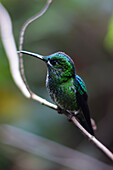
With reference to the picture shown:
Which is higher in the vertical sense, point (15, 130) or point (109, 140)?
point (15, 130)

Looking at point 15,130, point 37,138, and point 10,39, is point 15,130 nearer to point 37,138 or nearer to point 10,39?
point 37,138

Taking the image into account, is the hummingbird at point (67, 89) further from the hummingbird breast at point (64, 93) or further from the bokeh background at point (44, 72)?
the bokeh background at point (44, 72)

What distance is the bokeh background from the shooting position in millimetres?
3711

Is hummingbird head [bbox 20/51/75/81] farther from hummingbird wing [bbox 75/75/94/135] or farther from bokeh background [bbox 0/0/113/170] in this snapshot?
bokeh background [bbox 0/0/113/170]

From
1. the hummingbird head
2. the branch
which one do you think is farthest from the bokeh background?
the hummingbird head

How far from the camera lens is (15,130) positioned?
3.44 metres

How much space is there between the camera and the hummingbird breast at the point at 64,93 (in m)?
1.93

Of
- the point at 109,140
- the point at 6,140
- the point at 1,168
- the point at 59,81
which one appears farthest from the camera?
the point at 109,140

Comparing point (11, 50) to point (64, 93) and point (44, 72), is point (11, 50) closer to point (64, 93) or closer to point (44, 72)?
point (64, 93)

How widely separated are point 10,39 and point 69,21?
2301 millimetres

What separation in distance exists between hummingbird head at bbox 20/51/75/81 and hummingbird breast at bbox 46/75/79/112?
0.05 metres

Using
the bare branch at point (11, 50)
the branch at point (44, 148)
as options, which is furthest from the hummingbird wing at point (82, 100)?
the branch at point (44, 148)

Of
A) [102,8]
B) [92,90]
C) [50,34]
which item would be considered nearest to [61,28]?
[50,34]

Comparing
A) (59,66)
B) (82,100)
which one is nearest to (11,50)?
(59,66)
